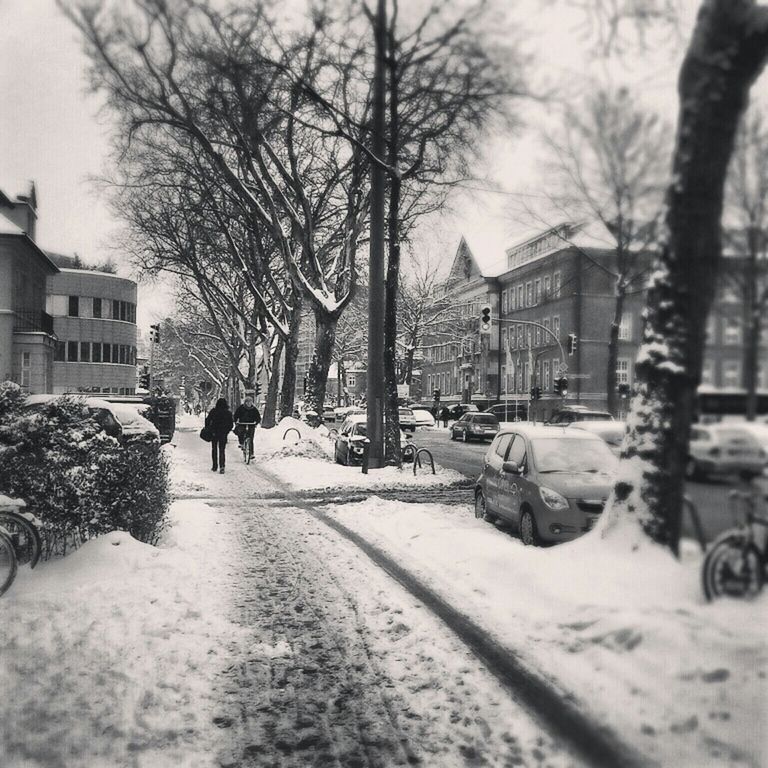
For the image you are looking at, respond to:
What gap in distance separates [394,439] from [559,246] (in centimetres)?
1450

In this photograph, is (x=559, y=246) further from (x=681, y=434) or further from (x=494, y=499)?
(x=494, y=499)

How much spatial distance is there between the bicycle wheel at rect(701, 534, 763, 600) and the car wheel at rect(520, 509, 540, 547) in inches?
221

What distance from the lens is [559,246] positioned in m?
2.10

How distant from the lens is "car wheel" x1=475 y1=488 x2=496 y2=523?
974 centimetres

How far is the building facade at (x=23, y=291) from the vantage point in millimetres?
2658

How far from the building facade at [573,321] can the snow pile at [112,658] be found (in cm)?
206

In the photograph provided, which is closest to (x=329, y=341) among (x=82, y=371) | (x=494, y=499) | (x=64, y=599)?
(x=494, y=499)

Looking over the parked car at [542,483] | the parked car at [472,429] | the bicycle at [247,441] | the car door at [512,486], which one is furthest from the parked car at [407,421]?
the car door at [512,486]

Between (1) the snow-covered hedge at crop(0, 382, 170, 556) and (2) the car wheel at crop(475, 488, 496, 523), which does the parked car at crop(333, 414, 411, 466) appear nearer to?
(2) the car wheel at crop(475, 488, 496, 523)

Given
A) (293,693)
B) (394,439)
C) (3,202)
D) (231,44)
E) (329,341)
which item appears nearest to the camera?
(3,202)

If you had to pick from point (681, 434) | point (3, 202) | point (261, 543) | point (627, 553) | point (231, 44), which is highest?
point (231, 44)

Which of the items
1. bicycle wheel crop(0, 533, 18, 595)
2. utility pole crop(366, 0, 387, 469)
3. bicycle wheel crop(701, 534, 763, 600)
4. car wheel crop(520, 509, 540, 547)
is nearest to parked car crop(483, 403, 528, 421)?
bicycle wheel crop(701, 534, 763, 600)

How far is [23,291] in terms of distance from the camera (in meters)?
2.81

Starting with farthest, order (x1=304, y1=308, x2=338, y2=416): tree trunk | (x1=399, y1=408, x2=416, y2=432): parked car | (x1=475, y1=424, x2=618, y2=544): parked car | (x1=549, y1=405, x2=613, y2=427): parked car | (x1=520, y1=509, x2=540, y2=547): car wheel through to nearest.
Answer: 1. (x1=399, y1=408, x2=416, y2=432): parked car
2. (x1=304, y1=308, x2=338, y2=416): tree trunk
3. (x1=520, y1=509, x2=540, y2=547): car wheel
4. (x1=475, y1=424, x2=618, y2=544): parked car
5. (x1=549, y1=405, x2=613, y2=427): parked car
